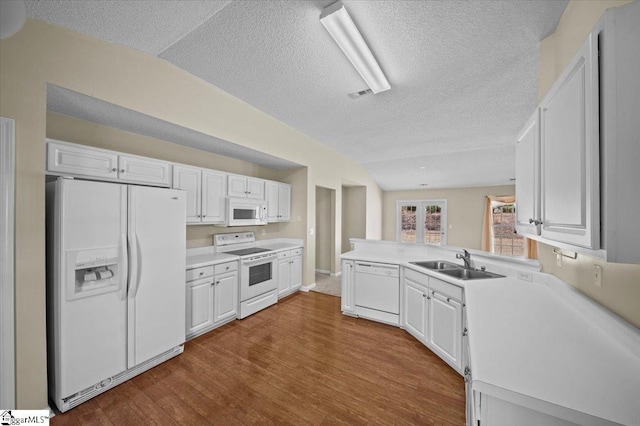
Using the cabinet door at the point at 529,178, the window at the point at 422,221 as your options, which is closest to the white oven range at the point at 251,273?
the cabinet door at the point at 529,178

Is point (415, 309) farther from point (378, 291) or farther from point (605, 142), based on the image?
point (605, 142)

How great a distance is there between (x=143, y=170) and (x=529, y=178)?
3.40 metres

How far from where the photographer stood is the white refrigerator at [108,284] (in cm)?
184

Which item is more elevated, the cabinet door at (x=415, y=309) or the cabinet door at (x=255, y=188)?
the cabinet door at (x=255, y=188)

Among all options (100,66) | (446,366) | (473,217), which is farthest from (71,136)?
(473,217)

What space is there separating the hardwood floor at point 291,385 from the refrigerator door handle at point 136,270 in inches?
32.6

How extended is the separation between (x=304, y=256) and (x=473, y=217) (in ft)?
17.9

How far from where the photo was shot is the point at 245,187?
3859mm

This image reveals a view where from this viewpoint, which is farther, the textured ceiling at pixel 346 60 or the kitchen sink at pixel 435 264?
the kitchen sink at pixel 435 264

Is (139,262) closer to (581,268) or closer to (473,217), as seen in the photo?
(581,268)

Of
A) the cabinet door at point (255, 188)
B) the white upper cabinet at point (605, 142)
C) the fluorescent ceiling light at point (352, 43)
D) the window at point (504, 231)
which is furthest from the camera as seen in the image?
the window at point (504, 231)

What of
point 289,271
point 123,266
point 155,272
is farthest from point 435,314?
point 123,266

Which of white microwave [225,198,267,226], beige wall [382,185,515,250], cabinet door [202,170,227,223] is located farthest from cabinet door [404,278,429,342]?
beige wall [382,185,515,250]

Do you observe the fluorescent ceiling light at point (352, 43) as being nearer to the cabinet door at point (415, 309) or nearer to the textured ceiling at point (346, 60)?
the textured ceiling at point (346, 60)
